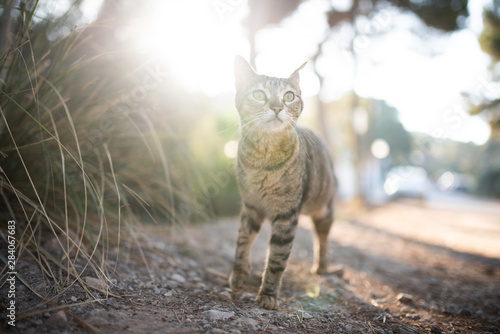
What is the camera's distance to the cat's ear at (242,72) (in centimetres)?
212

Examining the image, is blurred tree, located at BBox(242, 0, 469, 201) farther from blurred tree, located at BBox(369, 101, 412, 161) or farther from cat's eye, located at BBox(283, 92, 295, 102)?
blurred tree, located at BBox(369, 101, 412, 161)

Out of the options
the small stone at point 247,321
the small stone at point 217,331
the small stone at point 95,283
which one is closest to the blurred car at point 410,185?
the small stone at point 247,321

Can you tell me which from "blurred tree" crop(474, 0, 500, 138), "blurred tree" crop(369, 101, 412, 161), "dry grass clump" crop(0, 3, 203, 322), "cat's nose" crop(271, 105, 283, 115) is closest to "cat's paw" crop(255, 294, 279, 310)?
"dry grass clump" crop(0, 3, 203, 322)

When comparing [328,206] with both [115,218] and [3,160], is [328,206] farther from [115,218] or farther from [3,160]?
[3,160]

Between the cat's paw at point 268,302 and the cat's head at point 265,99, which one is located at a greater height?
the cat's head at point 265,99

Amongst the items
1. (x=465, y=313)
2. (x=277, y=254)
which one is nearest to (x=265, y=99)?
(x=277, y=254)

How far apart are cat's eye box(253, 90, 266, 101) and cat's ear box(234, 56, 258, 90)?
17 cm

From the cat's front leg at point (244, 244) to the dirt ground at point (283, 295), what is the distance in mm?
94

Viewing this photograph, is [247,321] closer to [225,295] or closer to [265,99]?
[225,295]

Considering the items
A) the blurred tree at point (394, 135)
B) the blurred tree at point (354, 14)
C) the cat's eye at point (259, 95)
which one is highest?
the blurred tree at point (354, 14)

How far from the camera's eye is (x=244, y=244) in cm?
208

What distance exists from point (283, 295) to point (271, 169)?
2.73 ft

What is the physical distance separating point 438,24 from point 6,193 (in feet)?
26.5

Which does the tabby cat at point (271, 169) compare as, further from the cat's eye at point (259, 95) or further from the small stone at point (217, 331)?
the small stone at point (217, 331)
